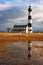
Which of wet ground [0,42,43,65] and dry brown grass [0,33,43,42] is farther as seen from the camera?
dry brown grass [0,33,43,42]

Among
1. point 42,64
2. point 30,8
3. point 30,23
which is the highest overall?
point 30,8

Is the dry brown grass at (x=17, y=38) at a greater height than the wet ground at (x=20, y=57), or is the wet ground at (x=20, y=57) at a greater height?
the dry brown grass at (x=17, y=38)

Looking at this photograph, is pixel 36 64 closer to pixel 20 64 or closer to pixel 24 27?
pixel 20 64

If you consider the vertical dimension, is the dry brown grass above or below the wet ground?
above

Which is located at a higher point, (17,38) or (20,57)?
(17,38)

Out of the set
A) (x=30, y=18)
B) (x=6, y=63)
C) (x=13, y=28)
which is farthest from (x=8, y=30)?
(x=6, y=63)

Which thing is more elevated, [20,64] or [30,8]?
[30,8]

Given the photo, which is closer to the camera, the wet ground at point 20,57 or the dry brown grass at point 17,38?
the wet ground at point 20,57

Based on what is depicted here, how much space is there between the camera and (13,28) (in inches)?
2820

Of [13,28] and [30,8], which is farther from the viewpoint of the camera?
[13,28]

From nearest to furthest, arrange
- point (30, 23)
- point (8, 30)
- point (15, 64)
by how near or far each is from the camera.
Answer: point (15, 64), point (30, 23), point (8, 30)

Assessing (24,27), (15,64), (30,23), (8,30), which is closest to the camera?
(15,64)

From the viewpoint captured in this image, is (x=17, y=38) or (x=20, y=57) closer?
(x=20, y=57)

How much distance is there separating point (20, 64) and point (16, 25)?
59670 millimetres
